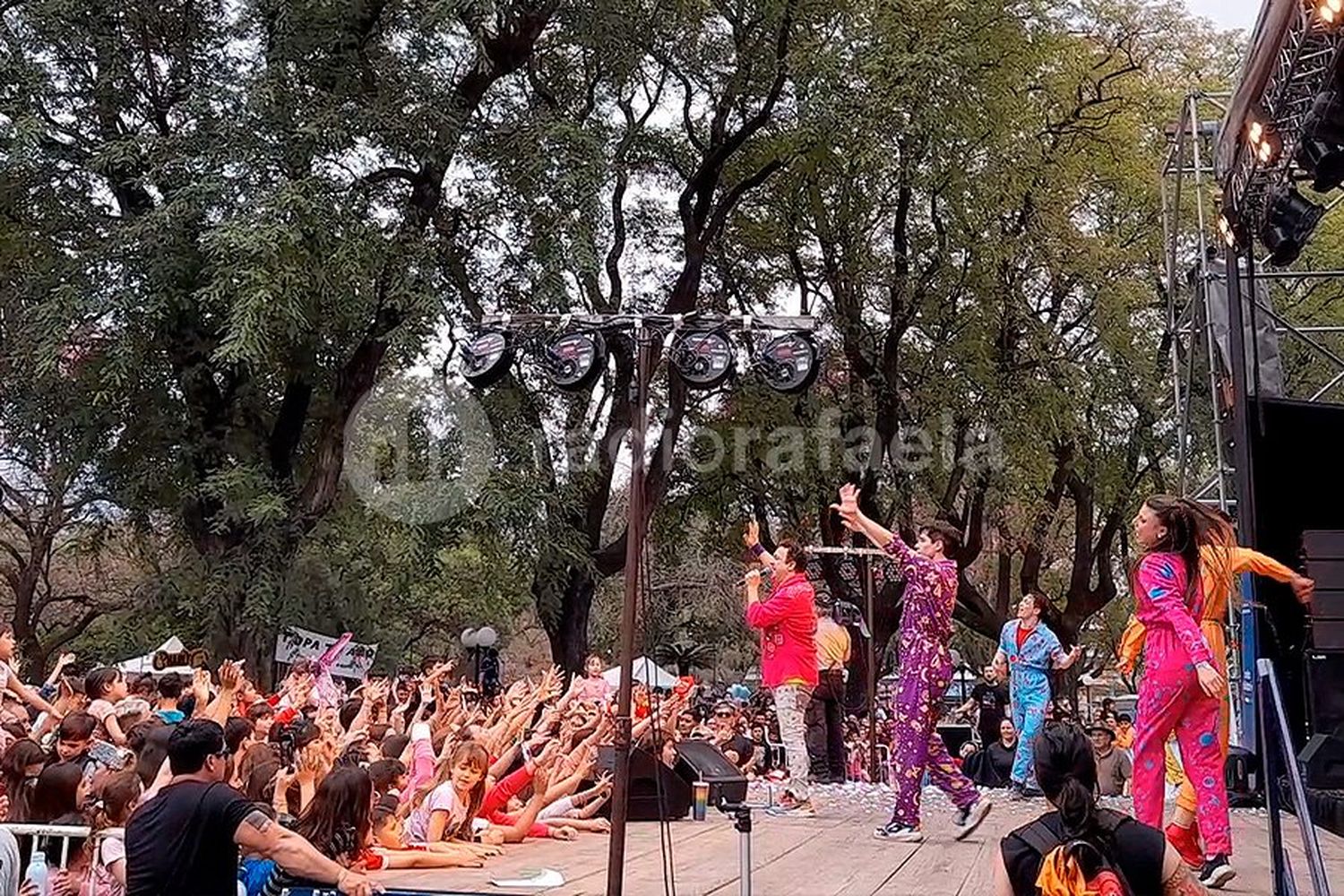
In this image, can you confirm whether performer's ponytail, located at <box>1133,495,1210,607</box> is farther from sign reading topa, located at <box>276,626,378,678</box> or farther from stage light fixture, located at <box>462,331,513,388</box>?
sign reading topa, located at <box>276,626,378,678</box>

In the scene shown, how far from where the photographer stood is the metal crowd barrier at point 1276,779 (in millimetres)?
4219

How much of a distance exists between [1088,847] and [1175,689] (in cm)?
221

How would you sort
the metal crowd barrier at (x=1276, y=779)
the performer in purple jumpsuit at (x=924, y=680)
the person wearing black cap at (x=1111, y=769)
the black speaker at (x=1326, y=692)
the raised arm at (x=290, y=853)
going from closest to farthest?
the raised arm at (x=290, y=853)
the metal crowd barrier at (x=1276, y=779)
the performer in purple jumpsuit at (x=924, y=680)
the black speaker at (x=1326, y=692)
the person wearing black cap at (x=1111, y=769)

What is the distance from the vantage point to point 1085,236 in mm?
18047

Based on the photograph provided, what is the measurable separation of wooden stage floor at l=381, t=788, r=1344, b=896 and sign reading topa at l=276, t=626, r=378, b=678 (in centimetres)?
858

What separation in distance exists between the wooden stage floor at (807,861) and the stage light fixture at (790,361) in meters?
2.31

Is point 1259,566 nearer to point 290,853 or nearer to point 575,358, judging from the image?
point 575,358

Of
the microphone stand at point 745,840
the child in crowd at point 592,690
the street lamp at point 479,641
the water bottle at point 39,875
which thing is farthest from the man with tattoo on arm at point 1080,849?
the street lamp at point 479,641

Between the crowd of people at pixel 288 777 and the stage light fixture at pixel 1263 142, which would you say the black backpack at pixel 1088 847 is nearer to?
the crowd of people at pixel 288 777

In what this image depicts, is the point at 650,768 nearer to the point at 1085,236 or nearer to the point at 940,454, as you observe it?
the point at 940,454

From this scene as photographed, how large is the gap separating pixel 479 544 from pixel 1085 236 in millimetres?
9618

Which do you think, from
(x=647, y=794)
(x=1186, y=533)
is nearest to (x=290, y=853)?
(x=1186, y=533)

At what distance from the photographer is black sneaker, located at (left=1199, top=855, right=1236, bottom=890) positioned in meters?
5.00

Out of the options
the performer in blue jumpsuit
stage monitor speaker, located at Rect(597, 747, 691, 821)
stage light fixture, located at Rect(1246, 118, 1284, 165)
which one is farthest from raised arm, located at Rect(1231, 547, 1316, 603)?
stage monitor speaker, located at Rect(597, 747, 691, 821)
